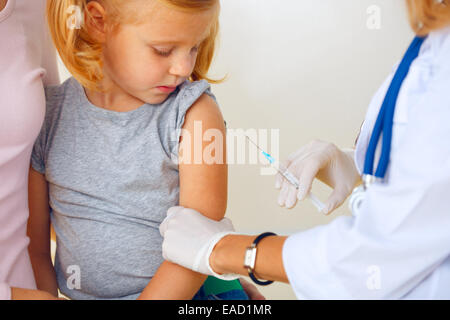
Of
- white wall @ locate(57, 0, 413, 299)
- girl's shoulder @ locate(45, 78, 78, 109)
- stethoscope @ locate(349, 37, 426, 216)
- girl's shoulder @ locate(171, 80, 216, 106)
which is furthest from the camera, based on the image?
white wall @ locate(57, 0, 413, 299)

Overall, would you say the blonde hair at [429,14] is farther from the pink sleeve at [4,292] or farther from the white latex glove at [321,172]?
the pink sleeve at [4,292]

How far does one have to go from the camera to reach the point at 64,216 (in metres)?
1.30

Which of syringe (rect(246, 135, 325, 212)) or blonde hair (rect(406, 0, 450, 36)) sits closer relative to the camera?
blonde hair (rect(406, 0, 450, 36))

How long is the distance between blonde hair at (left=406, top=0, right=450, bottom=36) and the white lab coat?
0.03m

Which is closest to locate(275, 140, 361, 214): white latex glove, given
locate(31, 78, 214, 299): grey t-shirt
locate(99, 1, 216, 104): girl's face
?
locate(31, 78, 214, 299): grey t-shirt

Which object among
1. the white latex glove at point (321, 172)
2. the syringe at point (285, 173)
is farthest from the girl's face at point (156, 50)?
the white latex glove at point (321, 172)

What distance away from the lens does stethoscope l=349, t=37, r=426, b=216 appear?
880 millimetres

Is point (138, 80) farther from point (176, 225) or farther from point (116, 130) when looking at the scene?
point (176, 225)

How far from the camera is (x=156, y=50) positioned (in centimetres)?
116

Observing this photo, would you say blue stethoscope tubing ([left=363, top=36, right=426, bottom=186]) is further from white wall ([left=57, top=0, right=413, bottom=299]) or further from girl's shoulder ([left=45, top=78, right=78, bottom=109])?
white wall ([left=57, top=0, right=413, bottom=299])

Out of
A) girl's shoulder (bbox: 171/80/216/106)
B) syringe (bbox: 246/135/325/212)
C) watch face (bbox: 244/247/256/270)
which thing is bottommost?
watch face (bbox: 244/247/256/270)

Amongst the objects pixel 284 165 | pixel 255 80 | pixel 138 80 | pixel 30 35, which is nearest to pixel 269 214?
pixel 255 80

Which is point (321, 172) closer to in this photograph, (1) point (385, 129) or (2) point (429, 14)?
(1) point (385, 129)

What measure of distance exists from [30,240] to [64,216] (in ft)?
0.51
